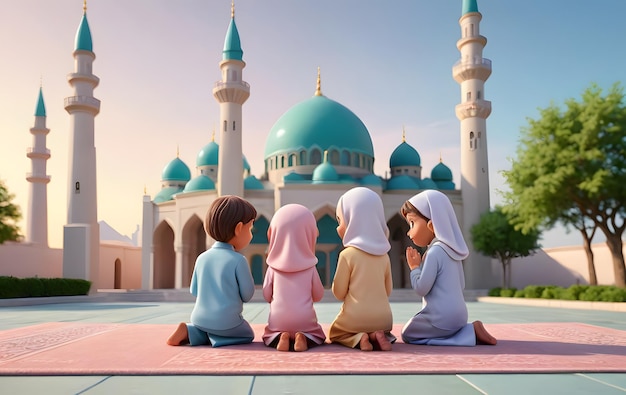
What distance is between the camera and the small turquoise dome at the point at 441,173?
109ft

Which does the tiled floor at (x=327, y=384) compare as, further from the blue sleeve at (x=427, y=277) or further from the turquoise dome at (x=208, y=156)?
the turquoise dome at (x=208, y=156)

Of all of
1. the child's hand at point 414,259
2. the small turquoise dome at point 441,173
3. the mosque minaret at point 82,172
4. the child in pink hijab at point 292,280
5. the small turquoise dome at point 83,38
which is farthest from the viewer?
the small turquoise dome at point 441,173

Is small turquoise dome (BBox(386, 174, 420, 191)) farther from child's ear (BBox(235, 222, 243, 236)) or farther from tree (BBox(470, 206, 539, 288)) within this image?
child's ear (BBox(235, 222, 243, 236))

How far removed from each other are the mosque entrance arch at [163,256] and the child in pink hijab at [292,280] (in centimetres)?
2654

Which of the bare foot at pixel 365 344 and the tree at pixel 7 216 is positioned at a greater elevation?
the tree at pixel 7 216

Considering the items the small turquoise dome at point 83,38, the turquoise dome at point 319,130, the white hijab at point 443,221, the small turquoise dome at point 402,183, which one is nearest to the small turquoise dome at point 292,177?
the turquoise dome at point 319,130

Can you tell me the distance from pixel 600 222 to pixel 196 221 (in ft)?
62.8

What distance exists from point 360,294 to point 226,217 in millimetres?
1435

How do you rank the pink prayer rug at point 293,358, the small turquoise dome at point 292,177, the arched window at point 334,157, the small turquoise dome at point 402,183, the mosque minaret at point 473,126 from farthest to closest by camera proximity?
1. the arched window at point 334,157
2. the small turquoise dome at point 402,183
3. the small turquoise dome at point 292,177
4. the mosque minaret at point 473,126
5. the pink prayer rug at point 293,358

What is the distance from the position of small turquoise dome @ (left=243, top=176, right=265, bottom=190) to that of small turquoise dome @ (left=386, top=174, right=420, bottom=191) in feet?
23.2

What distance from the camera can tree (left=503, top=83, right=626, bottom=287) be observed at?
51.5ft

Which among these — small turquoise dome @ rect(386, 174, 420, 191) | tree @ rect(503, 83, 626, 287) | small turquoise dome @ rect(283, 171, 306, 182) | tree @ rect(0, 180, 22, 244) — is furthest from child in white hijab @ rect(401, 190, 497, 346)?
small turquoise dome @ rect(386, 174, 420, 191)

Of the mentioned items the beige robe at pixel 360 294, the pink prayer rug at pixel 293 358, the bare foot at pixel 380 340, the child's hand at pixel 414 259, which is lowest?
the pink prayer rug at pixel 293 358

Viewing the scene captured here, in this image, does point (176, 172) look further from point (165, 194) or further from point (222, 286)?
point (222, 286)
